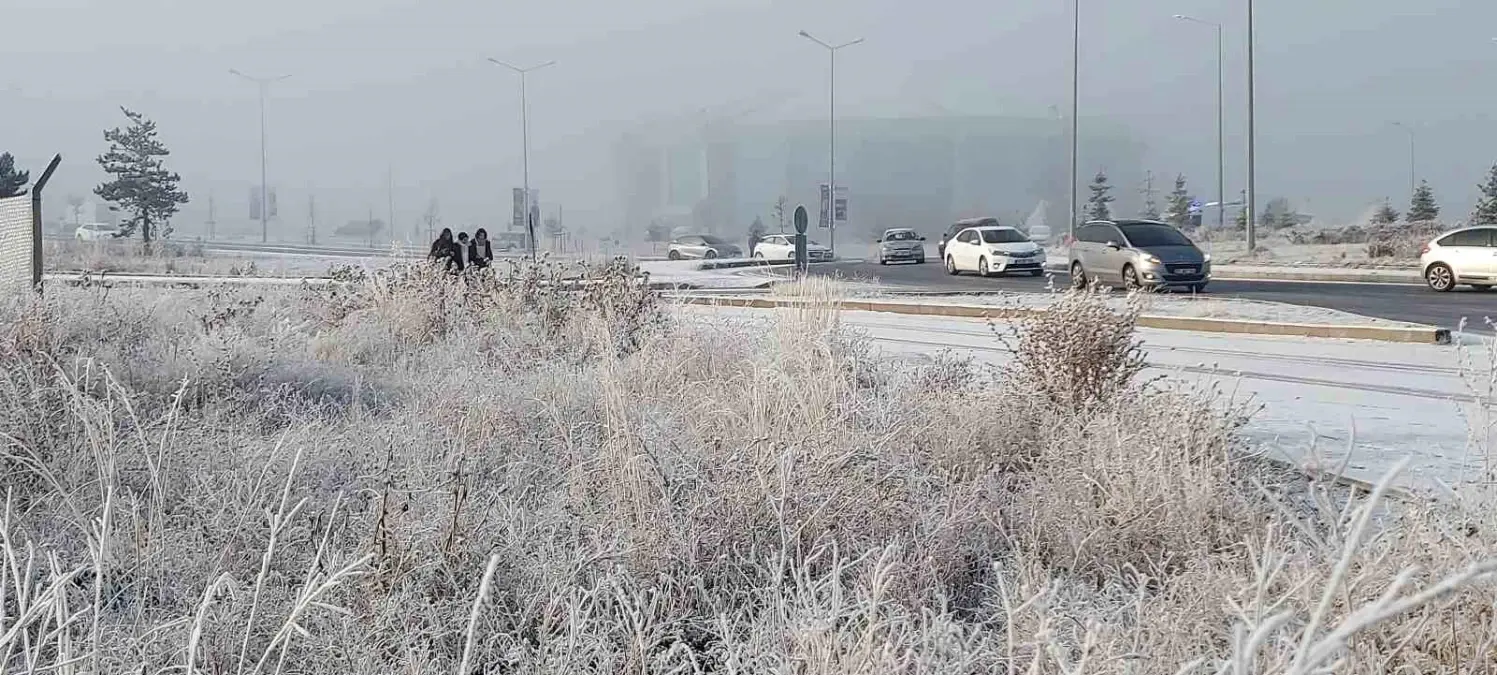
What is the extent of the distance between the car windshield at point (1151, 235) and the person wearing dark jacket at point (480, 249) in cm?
1277

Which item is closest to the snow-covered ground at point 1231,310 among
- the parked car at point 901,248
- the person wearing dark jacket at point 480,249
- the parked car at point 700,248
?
the person wearing dark jacket at point 480,249

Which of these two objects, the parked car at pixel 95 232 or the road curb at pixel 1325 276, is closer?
the road curb at pixel 1325 276

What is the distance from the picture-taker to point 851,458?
5.27 metres

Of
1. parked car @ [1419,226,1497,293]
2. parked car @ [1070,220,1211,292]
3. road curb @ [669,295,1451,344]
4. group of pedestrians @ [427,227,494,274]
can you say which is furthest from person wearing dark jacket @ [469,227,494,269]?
parked car @ [1419,226,1497,293]

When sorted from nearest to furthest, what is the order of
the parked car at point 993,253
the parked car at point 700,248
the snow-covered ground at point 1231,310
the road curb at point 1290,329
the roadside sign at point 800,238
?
1. the road curb at point 1290,329
2. the snow-covered ground at point 1231,310
3. the roadside sign at point 800,238
4. the parked car at point 993,253
5. the parked car at point 700,248

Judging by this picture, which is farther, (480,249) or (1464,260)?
(1464,260)

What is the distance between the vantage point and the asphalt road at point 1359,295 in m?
17.8

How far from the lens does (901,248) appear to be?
152 ft

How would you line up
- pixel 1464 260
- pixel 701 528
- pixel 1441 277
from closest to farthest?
pixel 701 528, pixel 1464 260, pixel 1441 277

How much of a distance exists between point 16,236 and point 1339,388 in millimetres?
11364

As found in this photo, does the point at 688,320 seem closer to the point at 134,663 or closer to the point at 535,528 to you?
the point at 535,528

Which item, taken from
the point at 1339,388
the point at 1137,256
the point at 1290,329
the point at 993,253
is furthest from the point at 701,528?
the point at 993,253

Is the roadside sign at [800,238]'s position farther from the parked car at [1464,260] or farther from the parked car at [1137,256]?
the parked car at [1464,260]

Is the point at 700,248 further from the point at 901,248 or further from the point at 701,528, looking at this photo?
the point at 701,528
